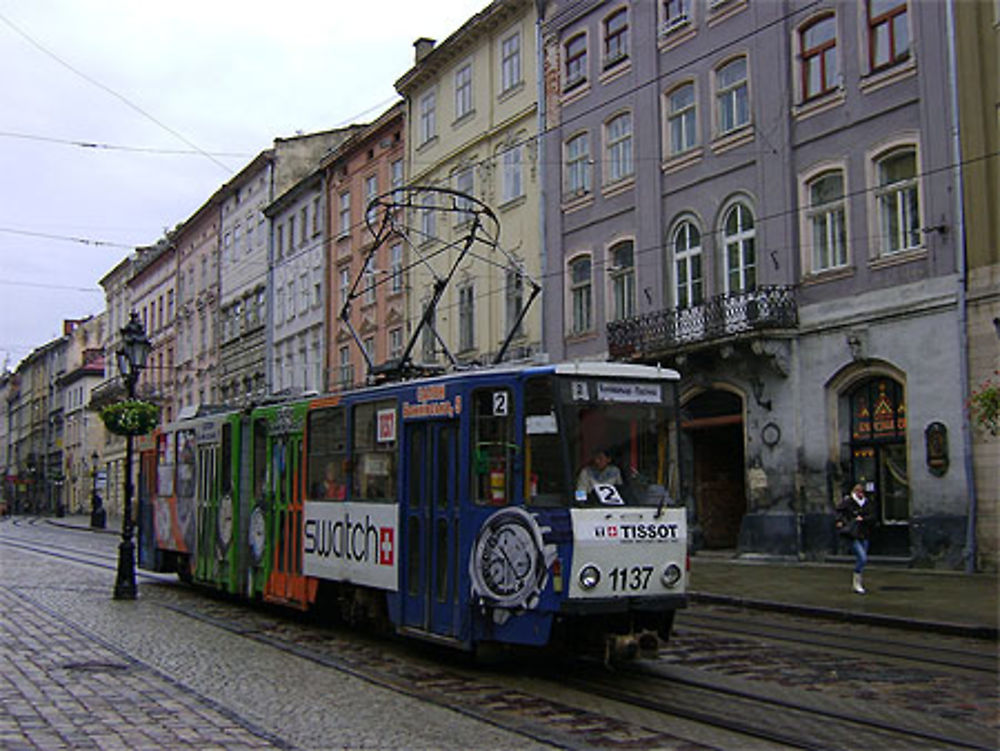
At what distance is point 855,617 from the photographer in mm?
14805

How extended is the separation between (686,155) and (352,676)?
1941 centimetres

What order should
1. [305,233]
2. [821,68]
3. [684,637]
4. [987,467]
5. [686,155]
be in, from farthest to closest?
[305,233]
[686,155]
[821,68]
[987,467]
[684,637]

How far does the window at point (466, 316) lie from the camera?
36.2 meters

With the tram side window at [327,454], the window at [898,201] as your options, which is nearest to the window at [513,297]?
the window at [898,201]

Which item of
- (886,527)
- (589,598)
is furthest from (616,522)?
(886,527)

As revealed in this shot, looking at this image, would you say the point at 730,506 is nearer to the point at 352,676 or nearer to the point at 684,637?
the point at 684,637

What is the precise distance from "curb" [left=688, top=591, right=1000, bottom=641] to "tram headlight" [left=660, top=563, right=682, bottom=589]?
474 centimetres

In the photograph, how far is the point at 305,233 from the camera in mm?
49125

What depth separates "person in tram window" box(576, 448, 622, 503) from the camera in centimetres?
995

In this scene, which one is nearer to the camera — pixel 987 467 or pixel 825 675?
pixel 825 675

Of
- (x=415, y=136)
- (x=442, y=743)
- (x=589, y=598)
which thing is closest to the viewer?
(x=442, y=743)

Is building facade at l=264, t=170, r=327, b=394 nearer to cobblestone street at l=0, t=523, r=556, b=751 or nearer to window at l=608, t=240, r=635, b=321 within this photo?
window at l=608, t=240, r=635, b=321

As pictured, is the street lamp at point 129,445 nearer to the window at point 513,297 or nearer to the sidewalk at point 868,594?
the sidewalk at point 868,594

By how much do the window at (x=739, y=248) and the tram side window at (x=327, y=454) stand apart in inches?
529
